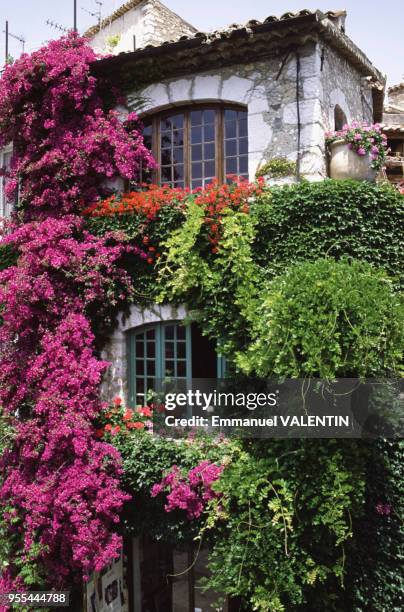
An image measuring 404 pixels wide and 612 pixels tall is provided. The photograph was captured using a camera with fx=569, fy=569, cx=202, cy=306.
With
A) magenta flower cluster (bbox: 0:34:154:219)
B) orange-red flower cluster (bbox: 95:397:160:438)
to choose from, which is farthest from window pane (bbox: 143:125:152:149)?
orange-red flower cluster (bbox: 95:397:160:438)

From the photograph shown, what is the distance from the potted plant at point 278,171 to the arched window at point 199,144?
0.41 m

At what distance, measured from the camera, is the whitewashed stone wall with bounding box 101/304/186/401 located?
26.3 ft

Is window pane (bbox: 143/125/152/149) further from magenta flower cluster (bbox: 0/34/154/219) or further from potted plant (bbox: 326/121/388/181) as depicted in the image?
potted plant (bbox: 326/121/388/181)

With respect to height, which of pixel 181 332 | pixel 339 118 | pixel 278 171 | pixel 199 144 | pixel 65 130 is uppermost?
pixel 339 118

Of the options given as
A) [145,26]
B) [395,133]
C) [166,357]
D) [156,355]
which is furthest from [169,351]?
[395,133]

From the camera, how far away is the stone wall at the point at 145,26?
37.5 feet

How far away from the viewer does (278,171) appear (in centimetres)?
760

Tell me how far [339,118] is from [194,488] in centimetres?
588

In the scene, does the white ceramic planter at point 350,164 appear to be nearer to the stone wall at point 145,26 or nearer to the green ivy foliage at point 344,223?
the green ivy foliage at point 344,223

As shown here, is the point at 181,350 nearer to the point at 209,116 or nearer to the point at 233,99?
the point at 209,116

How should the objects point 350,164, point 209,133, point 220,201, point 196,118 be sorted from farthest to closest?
1. point 196,118
2. point 209,133
3. point 350,164
4. point 220,201

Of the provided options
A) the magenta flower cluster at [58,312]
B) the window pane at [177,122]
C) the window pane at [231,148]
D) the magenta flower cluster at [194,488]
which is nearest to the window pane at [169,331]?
the magenta flower cluster at [58,312]

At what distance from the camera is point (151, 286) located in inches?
311

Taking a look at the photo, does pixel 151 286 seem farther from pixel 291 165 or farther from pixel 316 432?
pixel 316 432
